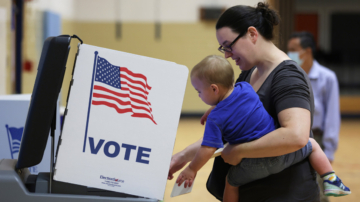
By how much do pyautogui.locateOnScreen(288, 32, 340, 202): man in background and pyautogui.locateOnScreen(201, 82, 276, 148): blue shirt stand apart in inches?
74.1

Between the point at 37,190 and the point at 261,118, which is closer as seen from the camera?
the point at 37,190

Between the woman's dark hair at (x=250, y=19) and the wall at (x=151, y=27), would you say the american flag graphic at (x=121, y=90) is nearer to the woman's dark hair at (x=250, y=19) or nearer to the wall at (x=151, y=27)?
the woman's dark hair at (x=250, y=19)

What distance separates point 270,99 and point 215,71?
0.73 ft

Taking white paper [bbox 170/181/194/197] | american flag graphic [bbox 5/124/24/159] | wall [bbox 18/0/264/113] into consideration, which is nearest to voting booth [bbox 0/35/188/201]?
white paper [bbox 170/181/194/197]

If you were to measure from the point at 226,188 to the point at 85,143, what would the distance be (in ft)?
2.15

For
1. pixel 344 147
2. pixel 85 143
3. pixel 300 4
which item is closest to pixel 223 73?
pixel 85 143

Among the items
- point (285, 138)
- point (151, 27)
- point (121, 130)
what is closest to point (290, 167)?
point (285, 138)

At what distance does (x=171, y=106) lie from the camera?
34.1 inches

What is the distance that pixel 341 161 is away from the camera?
5.28 metres

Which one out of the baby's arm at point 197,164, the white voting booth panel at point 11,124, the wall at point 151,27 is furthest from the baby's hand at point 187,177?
the wall at point 151,27

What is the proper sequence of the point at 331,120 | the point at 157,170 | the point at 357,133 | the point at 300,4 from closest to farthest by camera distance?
1. the point at 157,170
2. the point at 331,120
3. the point at 357,133
4. the point at 300,4

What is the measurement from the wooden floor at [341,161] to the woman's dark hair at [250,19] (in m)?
2.56

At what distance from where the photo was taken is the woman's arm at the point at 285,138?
3.48 ft

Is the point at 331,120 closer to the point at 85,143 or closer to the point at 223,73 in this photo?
the point at 223,73
